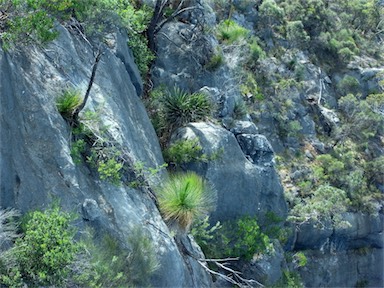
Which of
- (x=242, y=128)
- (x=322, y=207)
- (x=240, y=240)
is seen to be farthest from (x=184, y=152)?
(x=322, y=207)

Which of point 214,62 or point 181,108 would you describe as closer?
point 181,108

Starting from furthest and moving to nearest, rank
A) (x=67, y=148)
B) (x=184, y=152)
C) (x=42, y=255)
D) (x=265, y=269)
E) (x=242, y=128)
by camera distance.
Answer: (x=242, y=128), (x=265, y=269), (x=184, y=152), (x=67, y=148), (x=42, y=255)

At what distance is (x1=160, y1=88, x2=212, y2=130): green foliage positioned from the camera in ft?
39.3

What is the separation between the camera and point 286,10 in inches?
888

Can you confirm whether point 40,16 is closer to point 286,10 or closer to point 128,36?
point 128,36

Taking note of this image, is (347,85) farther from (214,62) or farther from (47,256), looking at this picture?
(47,256)

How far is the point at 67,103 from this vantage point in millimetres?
7699

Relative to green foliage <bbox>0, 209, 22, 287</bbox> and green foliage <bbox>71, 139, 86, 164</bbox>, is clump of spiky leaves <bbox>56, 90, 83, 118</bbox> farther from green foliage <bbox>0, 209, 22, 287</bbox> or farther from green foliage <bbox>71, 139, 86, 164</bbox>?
green foliage <bbox>0, 209, 22, 287</bbox>

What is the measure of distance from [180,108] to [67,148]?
16.2 ft

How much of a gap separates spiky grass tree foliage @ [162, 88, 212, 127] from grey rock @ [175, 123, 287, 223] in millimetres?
281

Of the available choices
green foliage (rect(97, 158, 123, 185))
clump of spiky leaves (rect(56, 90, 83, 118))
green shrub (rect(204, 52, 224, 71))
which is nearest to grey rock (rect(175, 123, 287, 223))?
green shrub (rect(204, 52, 224, 71))

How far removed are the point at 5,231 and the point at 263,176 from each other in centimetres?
787

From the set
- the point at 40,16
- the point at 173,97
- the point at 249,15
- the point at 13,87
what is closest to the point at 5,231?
the point at 13,87

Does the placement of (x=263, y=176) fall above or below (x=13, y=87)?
below
